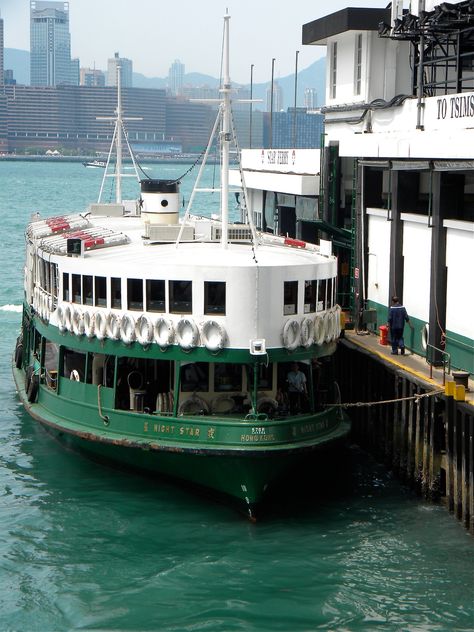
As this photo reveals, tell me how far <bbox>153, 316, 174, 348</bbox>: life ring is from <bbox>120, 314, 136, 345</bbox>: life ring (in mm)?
566

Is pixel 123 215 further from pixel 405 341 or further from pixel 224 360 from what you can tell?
pixel 224 360

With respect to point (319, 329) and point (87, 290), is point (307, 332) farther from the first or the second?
point (87, 290)

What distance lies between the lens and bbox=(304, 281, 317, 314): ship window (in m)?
24.4

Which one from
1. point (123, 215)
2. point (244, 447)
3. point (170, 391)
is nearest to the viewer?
point (244, 447)

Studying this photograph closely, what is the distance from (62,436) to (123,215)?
43.4 feet

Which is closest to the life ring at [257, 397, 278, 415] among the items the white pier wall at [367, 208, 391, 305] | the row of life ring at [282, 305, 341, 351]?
the row of life ring at [282, 305, 341, 351]

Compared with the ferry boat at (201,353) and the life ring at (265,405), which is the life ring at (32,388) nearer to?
the ferry boat at (201,353)

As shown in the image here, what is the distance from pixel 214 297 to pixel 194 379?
2110mm

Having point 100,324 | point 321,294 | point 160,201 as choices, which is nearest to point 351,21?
point 160,201

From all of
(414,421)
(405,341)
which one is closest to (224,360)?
(414,421)

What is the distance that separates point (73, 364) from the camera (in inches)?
1061

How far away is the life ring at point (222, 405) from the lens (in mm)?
24453

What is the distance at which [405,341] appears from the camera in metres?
29.2

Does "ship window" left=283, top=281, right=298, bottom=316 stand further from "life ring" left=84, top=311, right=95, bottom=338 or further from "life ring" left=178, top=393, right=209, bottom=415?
"life ring" left=84, top=311, right=95, bottom=338
